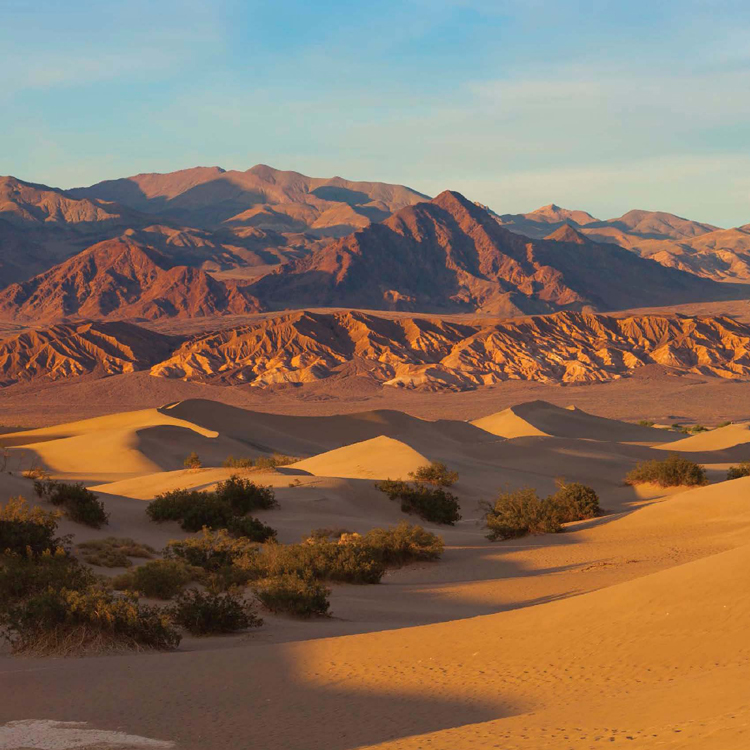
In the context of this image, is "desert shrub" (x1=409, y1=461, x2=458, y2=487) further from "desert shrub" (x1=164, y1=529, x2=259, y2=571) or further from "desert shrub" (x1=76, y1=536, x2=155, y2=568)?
"desert shrub" (x1=164, y1=529, x2=259, y2=571)

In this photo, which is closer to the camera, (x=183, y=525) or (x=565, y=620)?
(x=565, y=620)

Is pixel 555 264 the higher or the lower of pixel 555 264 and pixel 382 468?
the higher

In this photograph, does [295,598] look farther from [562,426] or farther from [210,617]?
[562,426]

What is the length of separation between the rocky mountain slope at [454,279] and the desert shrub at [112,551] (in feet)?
470

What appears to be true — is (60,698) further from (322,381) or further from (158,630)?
(322,381)

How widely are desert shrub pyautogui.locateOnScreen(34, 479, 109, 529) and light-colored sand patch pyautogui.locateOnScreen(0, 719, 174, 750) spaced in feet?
44.5

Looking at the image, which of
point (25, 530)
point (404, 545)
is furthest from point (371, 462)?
point (25, 530)

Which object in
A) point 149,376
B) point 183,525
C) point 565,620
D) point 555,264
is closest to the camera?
point 565,620

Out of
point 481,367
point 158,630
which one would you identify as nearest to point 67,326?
point 481,367

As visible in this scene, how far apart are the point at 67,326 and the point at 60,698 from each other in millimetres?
111806

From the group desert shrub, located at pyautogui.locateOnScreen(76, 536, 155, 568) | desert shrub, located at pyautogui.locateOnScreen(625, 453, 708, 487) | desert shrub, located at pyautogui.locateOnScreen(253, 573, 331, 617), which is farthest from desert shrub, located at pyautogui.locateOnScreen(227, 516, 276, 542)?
desert shrub, located at pyautogui.locateOnScreen(625, 453, 708, 487)

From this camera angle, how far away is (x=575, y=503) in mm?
26688

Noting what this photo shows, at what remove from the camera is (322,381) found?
100 meters

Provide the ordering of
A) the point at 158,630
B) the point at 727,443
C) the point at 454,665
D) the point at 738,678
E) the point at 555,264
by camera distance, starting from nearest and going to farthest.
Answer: the point at 738,678 < the point at 454,665 < the point at 158,630 < the point at 727,443 < the point at 555,264
